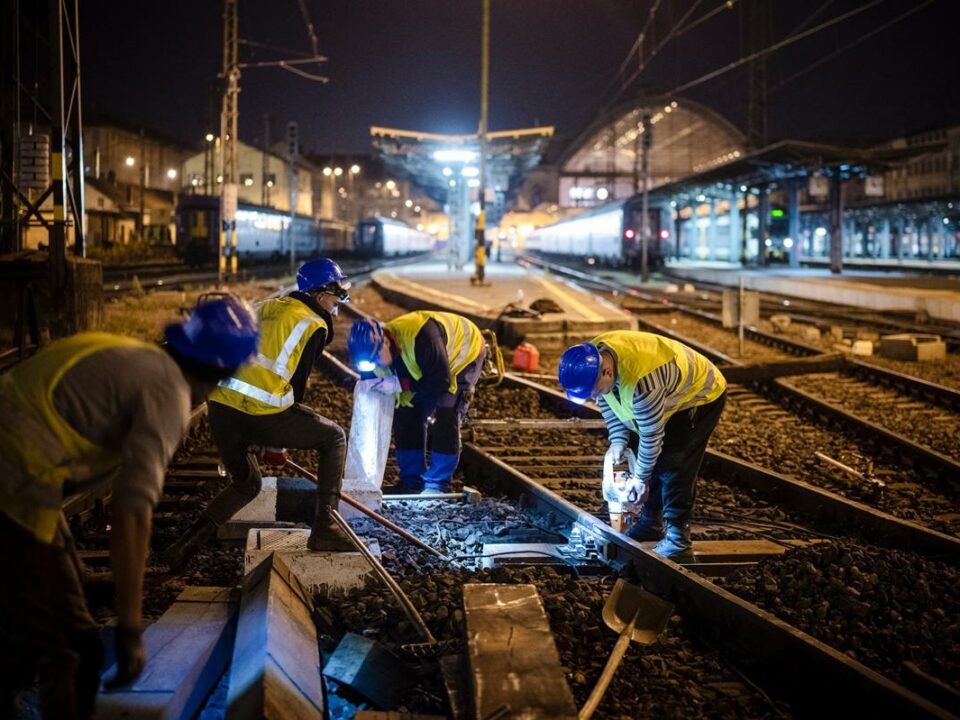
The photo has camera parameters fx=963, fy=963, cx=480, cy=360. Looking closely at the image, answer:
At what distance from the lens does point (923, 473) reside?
805 cm

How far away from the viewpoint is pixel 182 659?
388 cm

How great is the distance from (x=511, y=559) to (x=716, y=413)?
153cm

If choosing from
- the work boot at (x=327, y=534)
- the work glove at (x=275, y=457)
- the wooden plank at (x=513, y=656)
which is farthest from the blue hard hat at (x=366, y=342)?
the wooden plank at (x=513, y=656)

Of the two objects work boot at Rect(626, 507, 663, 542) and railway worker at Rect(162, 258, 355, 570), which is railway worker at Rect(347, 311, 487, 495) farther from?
work boot at Rect(626, 507, 663, 542)

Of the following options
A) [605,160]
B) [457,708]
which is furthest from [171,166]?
[457,708]

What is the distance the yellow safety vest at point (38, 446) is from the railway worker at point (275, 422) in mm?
1945

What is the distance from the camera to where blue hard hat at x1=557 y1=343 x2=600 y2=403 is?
5.16 metres

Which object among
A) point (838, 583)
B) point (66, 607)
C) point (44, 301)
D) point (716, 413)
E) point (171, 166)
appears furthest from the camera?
point (171, 166)

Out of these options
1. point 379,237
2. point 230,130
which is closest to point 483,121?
point 230,130

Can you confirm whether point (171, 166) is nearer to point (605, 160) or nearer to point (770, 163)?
point (605, 160)

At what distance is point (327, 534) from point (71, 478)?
2430 millimetres

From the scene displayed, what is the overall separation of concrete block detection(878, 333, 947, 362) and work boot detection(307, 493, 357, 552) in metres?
11.7

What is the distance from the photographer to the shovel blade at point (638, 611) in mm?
4566

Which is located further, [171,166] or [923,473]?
[171,166]
